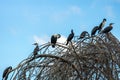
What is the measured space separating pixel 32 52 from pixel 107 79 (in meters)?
1.61

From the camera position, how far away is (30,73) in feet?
35.2

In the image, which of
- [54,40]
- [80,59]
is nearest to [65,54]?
[80,59]

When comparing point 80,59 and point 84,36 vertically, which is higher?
point 84,36

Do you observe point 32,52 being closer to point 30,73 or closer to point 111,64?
point 30,73

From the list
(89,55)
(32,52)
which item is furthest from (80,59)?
(32,52)

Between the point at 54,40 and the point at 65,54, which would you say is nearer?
the point at 65,54

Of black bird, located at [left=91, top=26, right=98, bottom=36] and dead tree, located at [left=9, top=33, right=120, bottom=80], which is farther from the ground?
black bird, located at [left=91, top=26, right=98, bottom=36]

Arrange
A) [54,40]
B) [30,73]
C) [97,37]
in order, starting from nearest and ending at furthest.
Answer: [30,73] → [97,37] → [54,40]

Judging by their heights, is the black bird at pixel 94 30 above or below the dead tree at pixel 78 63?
above

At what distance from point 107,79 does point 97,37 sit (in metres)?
1.07

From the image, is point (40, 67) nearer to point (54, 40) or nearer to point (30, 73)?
point (30, 73)

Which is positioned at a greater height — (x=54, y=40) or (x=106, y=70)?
(x=54, y=40)

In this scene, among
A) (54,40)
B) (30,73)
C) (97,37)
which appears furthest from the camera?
(54,40)

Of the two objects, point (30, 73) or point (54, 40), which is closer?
point (30, 73)
